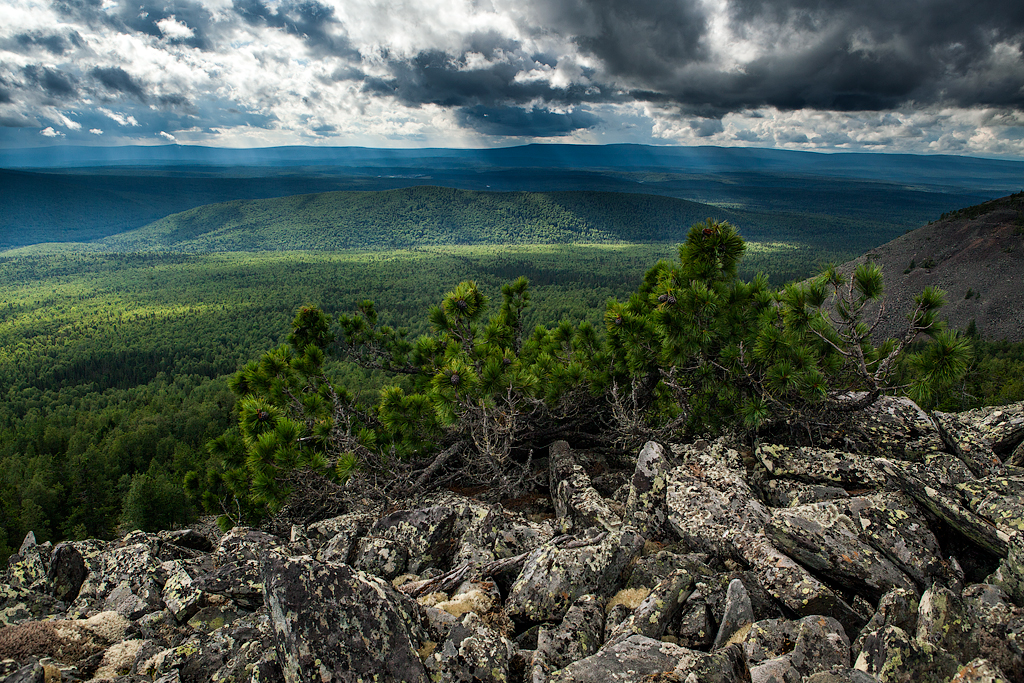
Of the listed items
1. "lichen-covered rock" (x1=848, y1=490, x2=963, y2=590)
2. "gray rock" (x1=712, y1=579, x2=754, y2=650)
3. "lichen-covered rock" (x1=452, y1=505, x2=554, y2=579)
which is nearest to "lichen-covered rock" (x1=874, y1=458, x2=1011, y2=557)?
"lichen-covered rock" (x1=848, y1=490, x2=963, y2=590)

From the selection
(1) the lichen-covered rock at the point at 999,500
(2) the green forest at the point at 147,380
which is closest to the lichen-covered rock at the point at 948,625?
(1) the lichen-covered rock at the point at 999,500

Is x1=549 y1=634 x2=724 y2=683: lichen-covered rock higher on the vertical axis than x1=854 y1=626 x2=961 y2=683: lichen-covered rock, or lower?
lower

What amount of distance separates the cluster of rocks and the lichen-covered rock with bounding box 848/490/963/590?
26mm

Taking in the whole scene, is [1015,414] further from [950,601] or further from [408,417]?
[408,417]

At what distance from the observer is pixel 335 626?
19.4 ft

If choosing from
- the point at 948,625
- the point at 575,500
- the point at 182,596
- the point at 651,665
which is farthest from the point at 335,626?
the point at 948,625

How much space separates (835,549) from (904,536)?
3.76ft

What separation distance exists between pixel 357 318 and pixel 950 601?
46.8ft

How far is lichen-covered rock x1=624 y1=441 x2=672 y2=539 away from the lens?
9.27m

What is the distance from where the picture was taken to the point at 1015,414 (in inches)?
488

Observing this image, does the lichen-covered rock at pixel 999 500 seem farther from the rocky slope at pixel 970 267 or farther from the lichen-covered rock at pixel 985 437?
the rocky slope at pixel 970 267

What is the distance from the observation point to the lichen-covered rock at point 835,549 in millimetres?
6574

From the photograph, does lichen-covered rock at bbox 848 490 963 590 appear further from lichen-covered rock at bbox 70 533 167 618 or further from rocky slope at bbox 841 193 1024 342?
rocky slope at bbox 841 193 1024 342

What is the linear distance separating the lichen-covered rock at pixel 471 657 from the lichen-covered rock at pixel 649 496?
386cm
